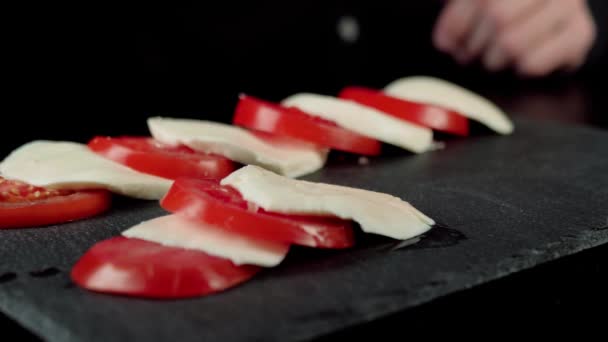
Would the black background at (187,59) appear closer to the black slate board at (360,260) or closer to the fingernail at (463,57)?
the fingernail at (463,57)

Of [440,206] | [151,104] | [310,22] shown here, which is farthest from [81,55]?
[440,206]

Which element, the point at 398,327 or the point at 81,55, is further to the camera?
the point at 81,55

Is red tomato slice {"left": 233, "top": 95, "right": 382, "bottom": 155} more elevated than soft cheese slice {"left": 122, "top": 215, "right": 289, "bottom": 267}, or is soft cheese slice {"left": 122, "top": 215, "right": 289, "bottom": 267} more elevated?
red tomato slice {"left": 233, "top": 95, "right": 382, "bottom": 155}

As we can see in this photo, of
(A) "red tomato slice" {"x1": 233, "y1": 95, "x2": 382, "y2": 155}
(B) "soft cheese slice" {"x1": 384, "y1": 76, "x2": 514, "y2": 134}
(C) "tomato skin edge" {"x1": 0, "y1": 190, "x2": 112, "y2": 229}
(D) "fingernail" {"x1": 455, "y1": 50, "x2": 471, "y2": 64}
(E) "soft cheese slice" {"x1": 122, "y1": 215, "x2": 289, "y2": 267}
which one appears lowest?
A: (C) "tomato skin edge" {"x1": 0, "y1": 190, "x2": 112, "y2": 229}

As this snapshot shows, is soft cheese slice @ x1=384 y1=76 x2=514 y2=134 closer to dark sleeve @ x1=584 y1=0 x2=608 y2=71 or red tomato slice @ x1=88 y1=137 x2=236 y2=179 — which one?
red tomato slice @ x1=88 y1=137 x2=236 y2=179

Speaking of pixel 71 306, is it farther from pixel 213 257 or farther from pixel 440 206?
pixel 440 206

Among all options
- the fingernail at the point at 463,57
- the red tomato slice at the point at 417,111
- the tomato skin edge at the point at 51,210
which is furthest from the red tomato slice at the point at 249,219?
the fingernail at the point at 463,57

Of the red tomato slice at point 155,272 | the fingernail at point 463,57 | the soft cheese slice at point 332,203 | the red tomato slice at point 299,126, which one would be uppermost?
the fingernail at point 463,57

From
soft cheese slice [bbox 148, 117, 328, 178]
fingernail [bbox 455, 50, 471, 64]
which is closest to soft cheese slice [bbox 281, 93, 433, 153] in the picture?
soft cheese slice [bbox 148, 117, 328, 178]
